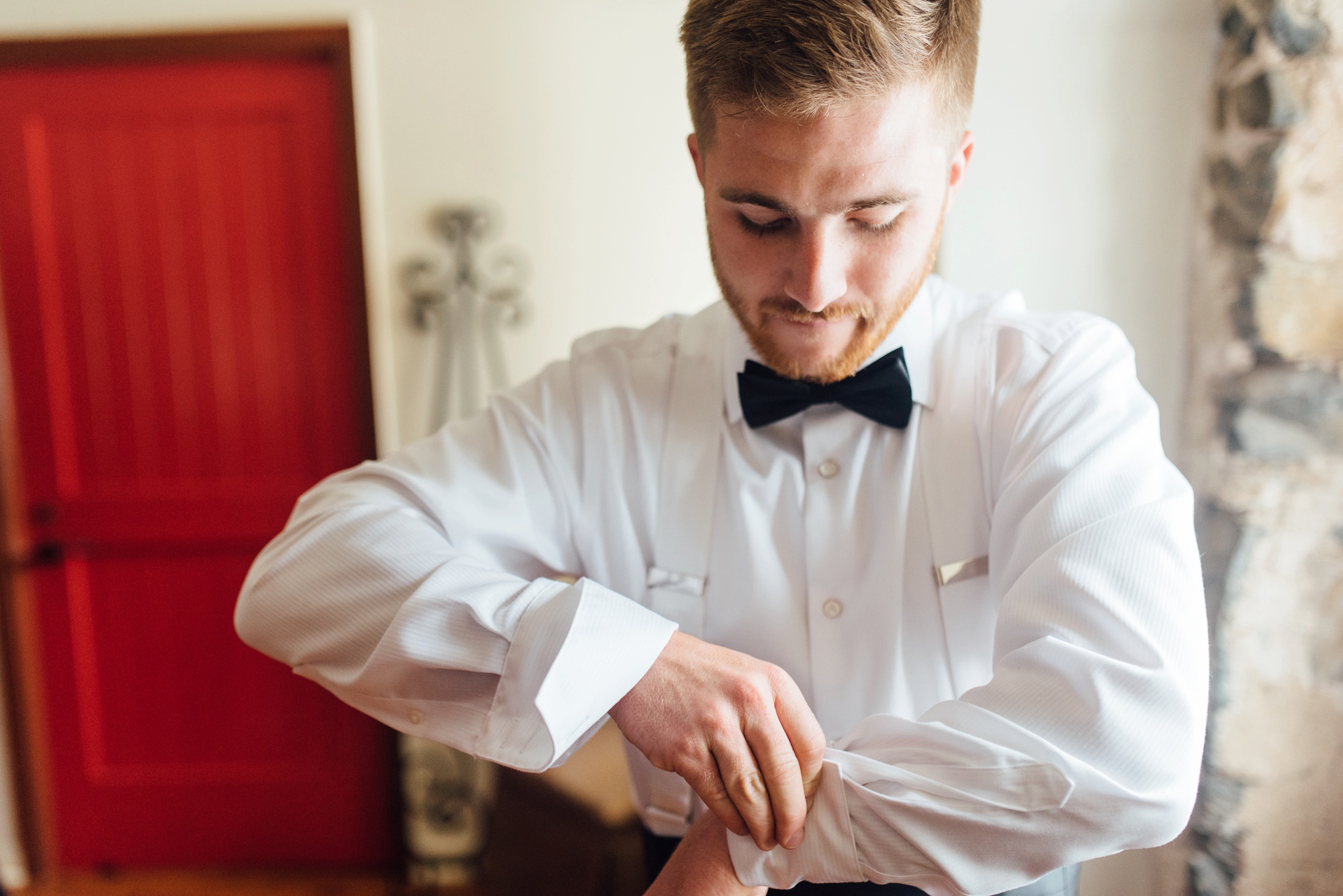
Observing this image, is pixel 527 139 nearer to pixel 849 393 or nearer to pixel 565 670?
pixel 849 393

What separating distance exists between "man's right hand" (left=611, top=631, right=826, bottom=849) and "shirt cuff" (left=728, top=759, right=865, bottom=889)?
0.04 ft

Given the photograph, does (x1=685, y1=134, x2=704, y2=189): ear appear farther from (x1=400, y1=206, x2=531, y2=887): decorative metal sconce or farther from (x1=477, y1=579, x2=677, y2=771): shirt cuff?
(x1=400, y1=206, x2=531, y2=887): decorative metal sconce

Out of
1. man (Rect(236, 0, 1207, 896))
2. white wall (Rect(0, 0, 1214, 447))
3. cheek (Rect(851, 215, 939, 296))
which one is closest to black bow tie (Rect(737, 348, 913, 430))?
man (Rect(236, 0, 1207, 896))

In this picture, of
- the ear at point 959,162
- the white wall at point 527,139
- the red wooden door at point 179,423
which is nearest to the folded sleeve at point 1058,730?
the ear at point 959,162

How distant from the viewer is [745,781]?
2.55ft

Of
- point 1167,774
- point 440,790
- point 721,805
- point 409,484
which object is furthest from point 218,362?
point 1167,774

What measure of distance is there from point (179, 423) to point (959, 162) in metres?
2.57

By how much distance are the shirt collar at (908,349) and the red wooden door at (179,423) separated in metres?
1.77

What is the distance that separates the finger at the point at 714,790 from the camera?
79 cm

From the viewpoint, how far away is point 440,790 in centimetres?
270

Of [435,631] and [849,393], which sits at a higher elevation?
[849,393]

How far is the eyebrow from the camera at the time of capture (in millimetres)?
884

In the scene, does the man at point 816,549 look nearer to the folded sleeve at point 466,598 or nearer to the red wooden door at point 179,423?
the folded sleeve at point 466,598

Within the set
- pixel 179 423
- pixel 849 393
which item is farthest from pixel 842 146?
pixel 179 423
